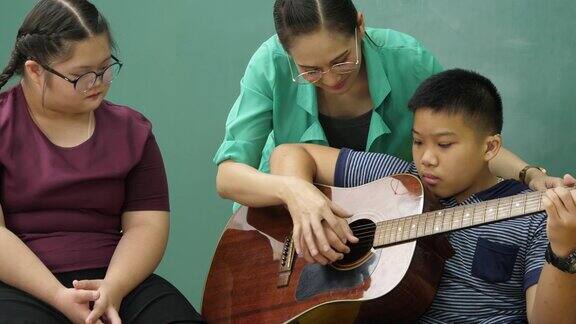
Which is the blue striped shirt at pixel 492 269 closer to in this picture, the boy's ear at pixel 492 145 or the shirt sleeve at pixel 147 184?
the boy's ear at pixel 492 145

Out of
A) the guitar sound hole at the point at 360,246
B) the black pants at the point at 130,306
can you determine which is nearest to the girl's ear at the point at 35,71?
the black pants at the point at 130,306

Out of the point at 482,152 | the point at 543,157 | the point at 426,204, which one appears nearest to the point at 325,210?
the point at 426,204

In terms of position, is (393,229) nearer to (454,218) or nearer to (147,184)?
(454,218)

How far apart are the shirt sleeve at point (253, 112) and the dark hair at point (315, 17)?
21 centimetres

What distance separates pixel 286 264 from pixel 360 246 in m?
0.19

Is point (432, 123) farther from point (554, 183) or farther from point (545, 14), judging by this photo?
point (545, 14)

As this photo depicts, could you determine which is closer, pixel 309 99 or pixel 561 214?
pixel 561 214

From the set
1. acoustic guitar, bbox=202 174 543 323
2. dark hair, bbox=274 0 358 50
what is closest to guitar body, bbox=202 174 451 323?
acoustic guitar, bbox=202 174 543 323

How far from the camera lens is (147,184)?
2406 mm

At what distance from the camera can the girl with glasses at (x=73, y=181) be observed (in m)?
2.21

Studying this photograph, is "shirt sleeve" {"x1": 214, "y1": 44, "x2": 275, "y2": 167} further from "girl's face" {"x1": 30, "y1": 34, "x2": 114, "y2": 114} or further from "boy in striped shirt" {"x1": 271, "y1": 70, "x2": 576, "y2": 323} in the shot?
"girl's face" {"x1": 30, "y1": 34, "x2": 114, "y2": 114}

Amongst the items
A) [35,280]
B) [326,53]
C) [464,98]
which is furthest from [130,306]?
[464,98]

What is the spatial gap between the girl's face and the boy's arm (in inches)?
40.3

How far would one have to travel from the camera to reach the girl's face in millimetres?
2248
